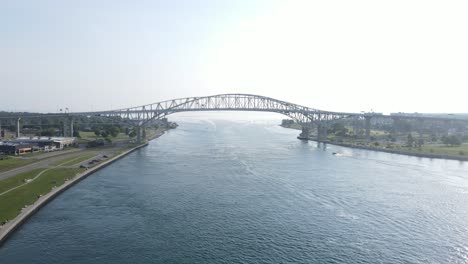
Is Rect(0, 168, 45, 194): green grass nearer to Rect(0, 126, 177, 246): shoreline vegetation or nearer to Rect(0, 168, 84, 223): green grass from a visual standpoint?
Rect(0, 126, 177, 246): shoreline vegetation

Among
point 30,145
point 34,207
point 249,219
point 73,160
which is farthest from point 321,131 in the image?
point 34,207

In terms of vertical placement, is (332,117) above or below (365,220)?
above

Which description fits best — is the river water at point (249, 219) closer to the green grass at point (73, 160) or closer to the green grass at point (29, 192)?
the green grass at point (29, 192)

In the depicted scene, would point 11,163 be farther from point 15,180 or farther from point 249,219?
point 249,219

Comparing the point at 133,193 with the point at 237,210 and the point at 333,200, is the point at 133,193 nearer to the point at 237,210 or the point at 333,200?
the point at 237,210

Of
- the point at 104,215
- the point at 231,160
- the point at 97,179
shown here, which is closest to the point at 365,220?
the point at 104,215

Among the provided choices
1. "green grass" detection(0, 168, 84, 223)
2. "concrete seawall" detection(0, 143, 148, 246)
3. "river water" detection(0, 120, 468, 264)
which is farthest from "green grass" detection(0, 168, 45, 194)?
"river water" detection(0, 120, 468, 264)

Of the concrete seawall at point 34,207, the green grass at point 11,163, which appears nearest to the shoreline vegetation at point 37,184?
the concrete seawall at point 34,207
